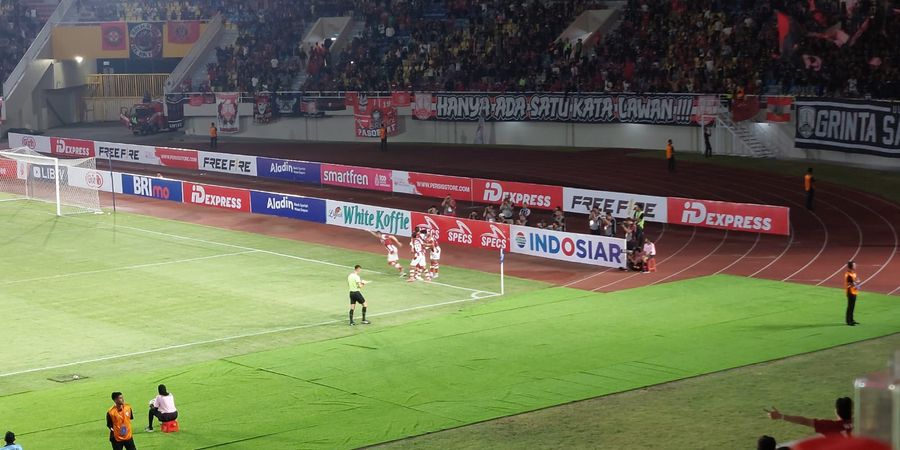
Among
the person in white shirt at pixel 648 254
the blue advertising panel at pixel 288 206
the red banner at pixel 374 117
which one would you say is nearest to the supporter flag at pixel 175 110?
the red banner at pixel 374 117

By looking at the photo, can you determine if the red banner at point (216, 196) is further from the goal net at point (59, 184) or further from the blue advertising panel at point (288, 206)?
the goal net at point (59, 184)

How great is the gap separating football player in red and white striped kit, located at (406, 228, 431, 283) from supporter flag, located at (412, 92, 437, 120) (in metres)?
32.4

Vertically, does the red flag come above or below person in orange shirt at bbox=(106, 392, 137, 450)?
above

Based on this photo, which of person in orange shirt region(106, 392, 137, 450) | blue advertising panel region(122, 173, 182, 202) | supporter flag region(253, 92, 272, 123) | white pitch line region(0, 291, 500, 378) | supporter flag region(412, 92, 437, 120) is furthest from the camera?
supporter flag region(253, 92, 272, 123)

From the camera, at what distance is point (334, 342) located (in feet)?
88.4

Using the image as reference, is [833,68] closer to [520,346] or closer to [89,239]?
[520,346]

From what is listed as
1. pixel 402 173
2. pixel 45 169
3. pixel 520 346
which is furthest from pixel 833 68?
pixel 45 169

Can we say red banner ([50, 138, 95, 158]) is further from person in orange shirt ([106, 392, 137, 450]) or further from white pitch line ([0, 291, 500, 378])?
person in orange shirt ([106, 392, 137, 450])

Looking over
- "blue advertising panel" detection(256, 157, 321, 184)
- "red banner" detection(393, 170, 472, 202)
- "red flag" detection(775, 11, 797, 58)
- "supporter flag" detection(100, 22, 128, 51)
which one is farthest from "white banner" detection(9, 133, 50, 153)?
"red flag" detection(775, 11, 797, 58)

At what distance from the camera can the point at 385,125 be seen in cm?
6769

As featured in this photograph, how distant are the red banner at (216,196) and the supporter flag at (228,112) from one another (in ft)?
77.2

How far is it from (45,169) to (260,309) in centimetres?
2913

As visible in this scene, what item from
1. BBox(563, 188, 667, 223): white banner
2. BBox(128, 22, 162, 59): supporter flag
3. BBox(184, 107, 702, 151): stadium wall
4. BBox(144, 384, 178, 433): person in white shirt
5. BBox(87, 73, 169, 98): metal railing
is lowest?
BBox(144, 384, 178, 433): person in white shirt

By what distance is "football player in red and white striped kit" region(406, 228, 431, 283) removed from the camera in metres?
34.1
